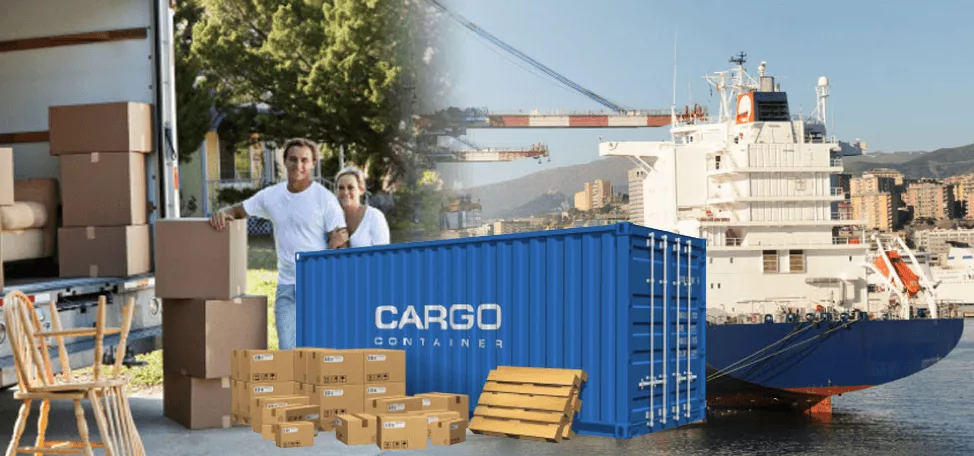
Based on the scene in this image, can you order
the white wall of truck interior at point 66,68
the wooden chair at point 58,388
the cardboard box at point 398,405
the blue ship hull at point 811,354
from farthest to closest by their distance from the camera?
the blue ship hull at point 811,354, the white wall of truck interior at point 66,68, the cardboard box at point 398,405, the wooden chair at point 58,388

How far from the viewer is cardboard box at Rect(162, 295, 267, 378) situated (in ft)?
28.8

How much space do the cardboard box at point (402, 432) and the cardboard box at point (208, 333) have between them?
5.00 feet

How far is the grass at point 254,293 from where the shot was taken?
14602 mm

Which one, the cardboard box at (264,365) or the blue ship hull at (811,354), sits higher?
the cardboard box at (264,365)

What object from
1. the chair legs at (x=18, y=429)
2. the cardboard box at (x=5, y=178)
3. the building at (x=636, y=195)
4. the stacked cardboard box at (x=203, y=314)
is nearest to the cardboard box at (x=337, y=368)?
the stacked cardboard box at (x=203, y=314)

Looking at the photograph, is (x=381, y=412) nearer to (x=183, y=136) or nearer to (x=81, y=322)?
(x=81, y=322)

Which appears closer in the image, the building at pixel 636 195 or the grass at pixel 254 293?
the grass at pixel 254 293

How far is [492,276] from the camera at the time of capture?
9.05 m

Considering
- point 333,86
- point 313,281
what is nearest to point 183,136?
point 333,86

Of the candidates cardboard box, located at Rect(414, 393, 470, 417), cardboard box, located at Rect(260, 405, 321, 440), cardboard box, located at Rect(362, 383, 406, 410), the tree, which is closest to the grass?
the tree

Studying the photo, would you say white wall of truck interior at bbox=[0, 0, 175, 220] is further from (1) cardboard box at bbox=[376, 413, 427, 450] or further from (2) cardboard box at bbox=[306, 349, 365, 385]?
(1) cardboard box at bbox=[376, 413, 427, 450]

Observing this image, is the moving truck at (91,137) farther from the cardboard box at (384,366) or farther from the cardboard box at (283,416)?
the cardboard box at (384,366)

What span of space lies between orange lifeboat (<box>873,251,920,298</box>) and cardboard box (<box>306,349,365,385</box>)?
2818 cm

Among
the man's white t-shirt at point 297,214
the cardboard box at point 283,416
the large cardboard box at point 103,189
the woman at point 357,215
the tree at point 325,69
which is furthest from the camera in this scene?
the tree at point 325,69
